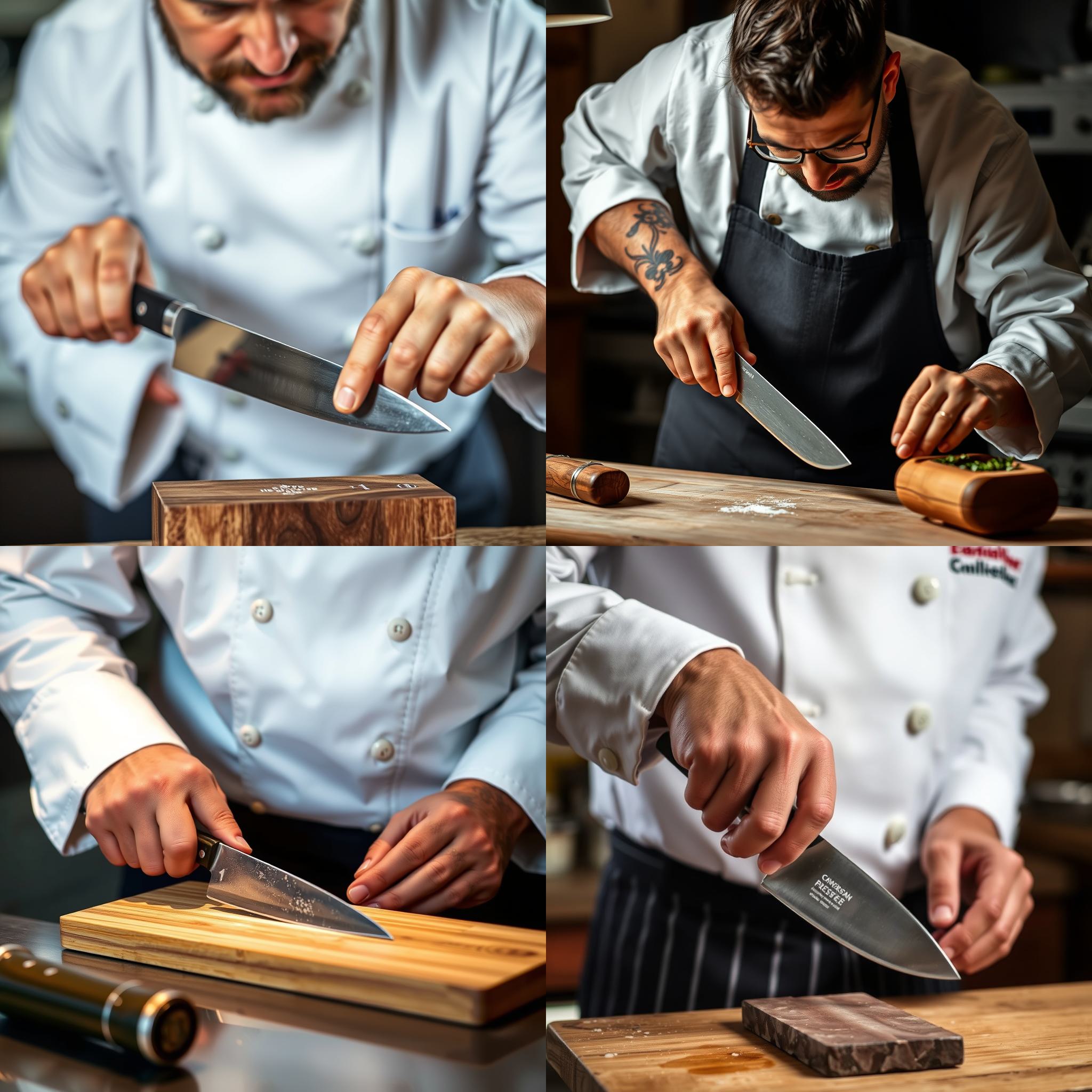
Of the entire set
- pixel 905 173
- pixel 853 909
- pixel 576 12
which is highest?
pixel 576 12

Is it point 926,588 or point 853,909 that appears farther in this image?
point 926,588

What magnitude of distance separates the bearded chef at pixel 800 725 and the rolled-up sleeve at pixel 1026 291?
11 cm

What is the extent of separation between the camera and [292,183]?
0.74m

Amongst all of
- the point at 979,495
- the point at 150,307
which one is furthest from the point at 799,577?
the point at 150,307

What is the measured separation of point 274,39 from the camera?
712 mm

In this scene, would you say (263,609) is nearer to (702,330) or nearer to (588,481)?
(588,481)

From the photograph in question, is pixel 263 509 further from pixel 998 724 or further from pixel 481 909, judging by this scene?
pixel 998 724

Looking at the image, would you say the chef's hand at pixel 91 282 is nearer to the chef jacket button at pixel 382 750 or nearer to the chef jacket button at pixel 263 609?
the chef jacket button at pixel 263 609

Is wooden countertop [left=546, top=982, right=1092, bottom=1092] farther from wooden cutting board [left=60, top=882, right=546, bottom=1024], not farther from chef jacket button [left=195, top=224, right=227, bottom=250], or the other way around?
chef jacket button [left=195, top=224, right=227, bottom=250]

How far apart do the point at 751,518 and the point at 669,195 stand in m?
0.21

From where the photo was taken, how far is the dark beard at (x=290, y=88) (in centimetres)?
72

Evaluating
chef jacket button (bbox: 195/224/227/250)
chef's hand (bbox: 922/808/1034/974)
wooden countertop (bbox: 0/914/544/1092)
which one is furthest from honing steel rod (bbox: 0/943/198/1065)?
chef's hand (bbox: 922/808/1034/974)

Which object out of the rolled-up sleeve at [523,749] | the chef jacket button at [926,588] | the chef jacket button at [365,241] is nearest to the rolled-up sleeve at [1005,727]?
the chef jacket button at [926,588]

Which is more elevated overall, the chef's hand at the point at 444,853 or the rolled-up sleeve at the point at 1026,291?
the rolled-up sleeve at the point at 1026,291
